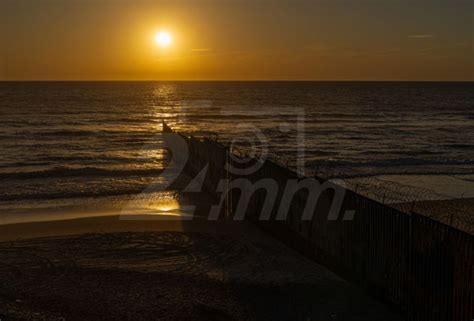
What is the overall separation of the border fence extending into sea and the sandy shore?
0.43 metres

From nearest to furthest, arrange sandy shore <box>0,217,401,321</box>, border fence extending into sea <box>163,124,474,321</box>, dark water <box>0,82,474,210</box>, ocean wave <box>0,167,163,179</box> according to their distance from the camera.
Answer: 1. border fence extending into sea <box>163,124,474,321</box>
2. sandy shore <box>0,217,401,321</box>
3. dark water <box>0,82,474,210</box>
4. ocean wave <box>0,167,163,179</box>

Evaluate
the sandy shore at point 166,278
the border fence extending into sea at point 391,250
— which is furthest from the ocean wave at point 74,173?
the border fence extending into sea at point 391,250

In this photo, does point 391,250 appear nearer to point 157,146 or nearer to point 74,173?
point 74,173

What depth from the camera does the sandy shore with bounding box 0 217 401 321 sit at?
40.1 feet

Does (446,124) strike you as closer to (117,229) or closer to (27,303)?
(117,229)

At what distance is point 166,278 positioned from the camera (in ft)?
47.1

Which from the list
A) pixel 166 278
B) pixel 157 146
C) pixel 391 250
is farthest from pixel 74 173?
pixel 391 250

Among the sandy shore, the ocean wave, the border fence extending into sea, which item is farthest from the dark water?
A: the border fence extending into sea

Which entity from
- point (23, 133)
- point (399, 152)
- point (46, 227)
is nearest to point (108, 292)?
point (46, 227)

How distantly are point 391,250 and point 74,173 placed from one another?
2395 cm

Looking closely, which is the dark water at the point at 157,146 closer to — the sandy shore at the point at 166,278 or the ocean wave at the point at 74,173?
the ocean wave at the point at 74,173

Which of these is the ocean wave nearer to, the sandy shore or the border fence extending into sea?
the sandy shore

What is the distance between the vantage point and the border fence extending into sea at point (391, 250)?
10.3 metres

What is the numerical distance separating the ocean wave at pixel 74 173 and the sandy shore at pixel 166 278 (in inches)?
513
